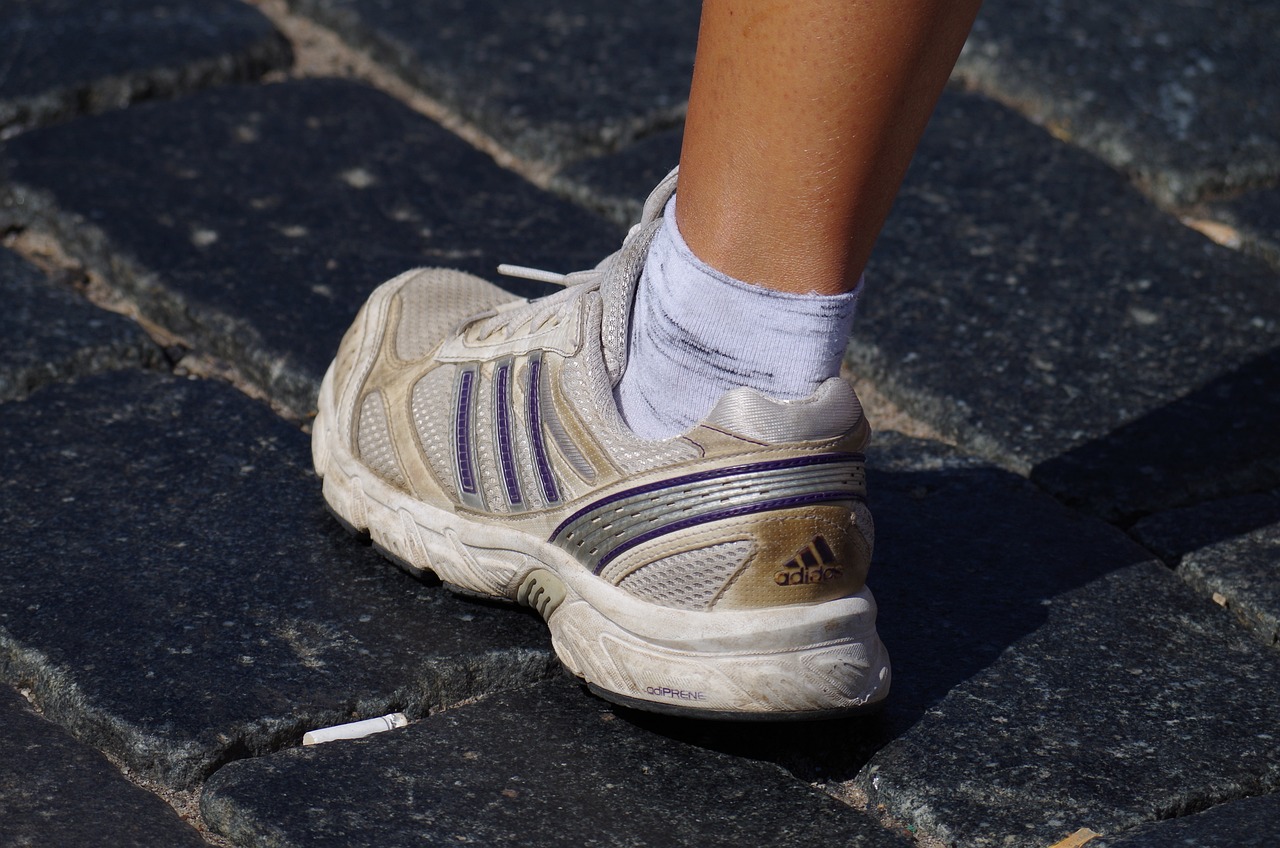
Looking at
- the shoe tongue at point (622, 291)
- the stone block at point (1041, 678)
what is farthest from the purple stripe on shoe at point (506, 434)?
the stone block at point (1041, 678)

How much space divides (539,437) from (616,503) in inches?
5.0

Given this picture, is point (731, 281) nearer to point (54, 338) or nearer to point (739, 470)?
point (739, 470)

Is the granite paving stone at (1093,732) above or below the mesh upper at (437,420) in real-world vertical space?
below

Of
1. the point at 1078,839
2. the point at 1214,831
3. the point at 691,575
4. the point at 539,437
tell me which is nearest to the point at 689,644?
the point at 691,575

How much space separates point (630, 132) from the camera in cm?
254

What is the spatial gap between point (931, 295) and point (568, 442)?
0.95m

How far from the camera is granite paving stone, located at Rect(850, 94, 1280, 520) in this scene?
1892 mm

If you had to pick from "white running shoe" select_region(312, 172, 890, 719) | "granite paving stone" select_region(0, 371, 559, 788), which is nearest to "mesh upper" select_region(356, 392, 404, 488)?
"white running shoe" select_region(312, 172, 890, 719)

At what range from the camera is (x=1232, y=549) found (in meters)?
1.72

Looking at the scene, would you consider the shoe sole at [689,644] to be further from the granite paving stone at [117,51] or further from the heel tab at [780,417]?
the granite paving stone at [117,51]

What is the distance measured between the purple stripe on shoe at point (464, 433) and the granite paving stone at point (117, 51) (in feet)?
4.35

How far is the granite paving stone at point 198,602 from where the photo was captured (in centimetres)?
137

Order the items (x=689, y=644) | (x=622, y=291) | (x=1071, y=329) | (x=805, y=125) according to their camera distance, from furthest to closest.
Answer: (x=1071, y=329) < (x=622, y=291) < (x=689, y=644) < (x=805, y=125)

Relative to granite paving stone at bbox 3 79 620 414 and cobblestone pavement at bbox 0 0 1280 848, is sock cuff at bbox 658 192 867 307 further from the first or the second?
granite paving stone at bbox 3 79 620 414
